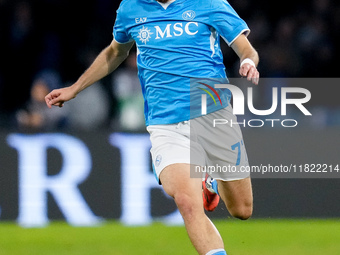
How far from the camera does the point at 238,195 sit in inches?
257

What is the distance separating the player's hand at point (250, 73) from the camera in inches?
207

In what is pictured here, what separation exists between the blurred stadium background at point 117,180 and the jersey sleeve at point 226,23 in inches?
104

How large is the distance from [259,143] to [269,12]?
365cm

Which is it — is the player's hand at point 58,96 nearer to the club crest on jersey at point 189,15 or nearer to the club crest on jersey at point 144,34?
the club crest on jersey at point 144,34

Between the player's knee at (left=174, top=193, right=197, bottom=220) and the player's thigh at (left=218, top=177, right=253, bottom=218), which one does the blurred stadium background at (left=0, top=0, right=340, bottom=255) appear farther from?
the player's knee at (left=174, top=193, right=197, bottom=220)

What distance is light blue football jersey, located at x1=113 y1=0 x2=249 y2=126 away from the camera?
5906mm

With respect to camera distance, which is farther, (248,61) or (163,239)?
(163,239)

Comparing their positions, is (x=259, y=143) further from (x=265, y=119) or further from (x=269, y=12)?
(x=269, y=12)

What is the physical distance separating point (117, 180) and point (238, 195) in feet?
11.3

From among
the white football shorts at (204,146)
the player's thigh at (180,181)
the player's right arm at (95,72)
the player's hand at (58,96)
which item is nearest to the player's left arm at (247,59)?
the white football shorts at (204,146)

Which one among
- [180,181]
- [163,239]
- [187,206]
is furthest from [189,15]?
[163,239]

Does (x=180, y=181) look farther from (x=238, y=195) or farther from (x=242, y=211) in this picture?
(x=242, y=211)

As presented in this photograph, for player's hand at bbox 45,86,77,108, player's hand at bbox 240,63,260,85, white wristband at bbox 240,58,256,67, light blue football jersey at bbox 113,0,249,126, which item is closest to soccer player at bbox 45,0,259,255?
light blue football jersey at bbox 113,0,249,126

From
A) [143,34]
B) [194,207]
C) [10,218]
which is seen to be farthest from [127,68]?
[194,207]
